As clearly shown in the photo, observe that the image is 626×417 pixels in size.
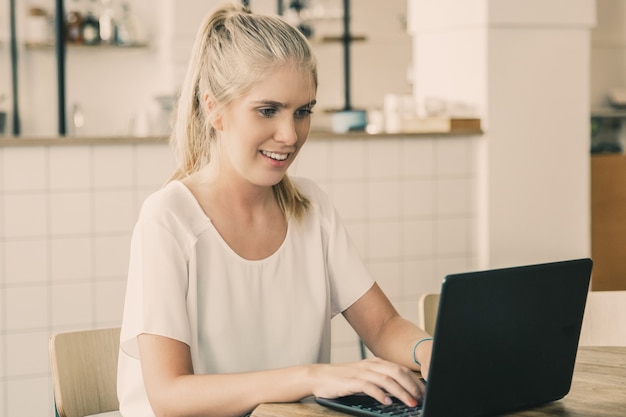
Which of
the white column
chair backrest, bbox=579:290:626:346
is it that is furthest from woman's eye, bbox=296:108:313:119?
the white column

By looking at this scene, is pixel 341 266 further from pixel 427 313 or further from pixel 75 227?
pixel 75 227

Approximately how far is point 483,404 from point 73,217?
7.24 ft

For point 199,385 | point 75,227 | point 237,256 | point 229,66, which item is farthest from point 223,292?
point 75,227

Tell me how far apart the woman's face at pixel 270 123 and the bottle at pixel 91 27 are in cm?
474

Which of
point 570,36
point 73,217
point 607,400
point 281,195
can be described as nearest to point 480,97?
point 570,36

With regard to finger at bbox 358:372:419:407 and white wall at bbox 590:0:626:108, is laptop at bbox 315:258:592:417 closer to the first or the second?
finger at bbox 358:372:419:407

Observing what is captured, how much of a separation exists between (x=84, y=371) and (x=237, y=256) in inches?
17.4

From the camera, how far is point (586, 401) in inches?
54.7

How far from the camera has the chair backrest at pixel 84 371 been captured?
1828 mm

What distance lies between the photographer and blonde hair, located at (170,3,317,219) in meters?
1.60

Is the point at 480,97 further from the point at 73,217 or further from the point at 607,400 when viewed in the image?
the point at 607,400

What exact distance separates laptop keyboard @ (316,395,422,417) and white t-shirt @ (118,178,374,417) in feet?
1.00

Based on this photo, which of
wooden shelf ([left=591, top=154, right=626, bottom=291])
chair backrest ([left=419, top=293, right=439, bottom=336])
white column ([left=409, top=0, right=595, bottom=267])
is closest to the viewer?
chair backrest ([left=419, top=293, right=439, bottom=336])

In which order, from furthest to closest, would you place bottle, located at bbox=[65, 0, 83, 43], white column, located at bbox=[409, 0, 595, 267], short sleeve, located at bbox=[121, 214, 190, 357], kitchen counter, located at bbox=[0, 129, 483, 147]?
bottle, located at bbox=[65, 0, 83, 43]
white column, located at bbox=[409, 0, 595, 267]
kitchen counter, located at bbox=[0, 129, 483, 147]
short sleeve, located at bbox=[121, 214, 190, 357]
